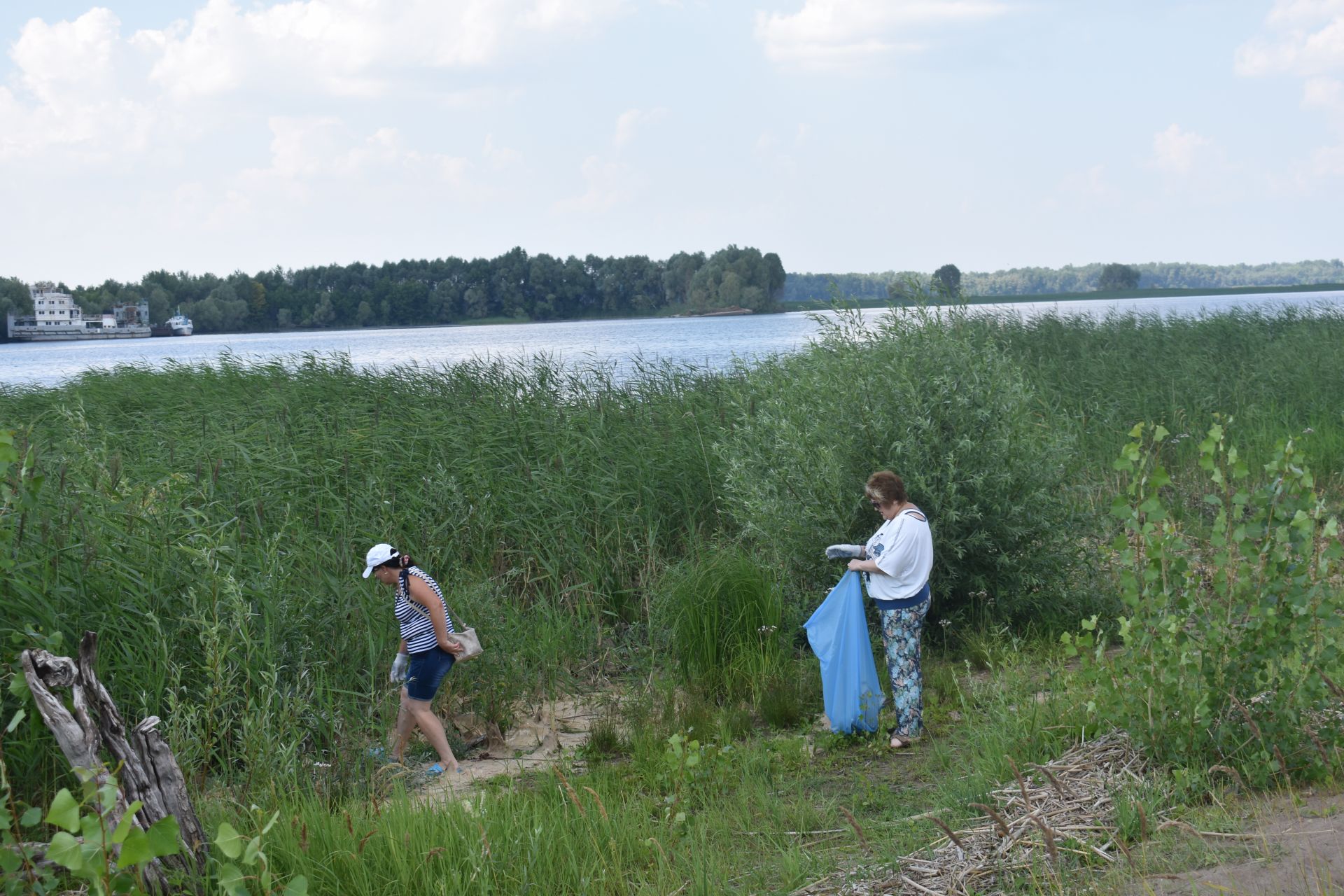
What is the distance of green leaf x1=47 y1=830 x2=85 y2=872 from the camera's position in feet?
8.60

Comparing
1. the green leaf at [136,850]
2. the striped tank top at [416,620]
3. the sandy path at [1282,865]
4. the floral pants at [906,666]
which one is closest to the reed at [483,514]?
the striped tank top at [416,620]

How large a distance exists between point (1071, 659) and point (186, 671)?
581 centimetres

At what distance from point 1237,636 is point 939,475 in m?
3.19

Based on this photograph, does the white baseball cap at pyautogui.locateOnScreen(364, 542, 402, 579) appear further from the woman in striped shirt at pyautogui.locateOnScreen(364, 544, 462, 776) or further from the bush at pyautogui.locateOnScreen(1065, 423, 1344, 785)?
the bush at pyautogui.locateOnScreen(1065, 423, 1344, 785)

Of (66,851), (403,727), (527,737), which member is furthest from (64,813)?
(527,737)

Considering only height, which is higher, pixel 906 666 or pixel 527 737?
pixel 906 666

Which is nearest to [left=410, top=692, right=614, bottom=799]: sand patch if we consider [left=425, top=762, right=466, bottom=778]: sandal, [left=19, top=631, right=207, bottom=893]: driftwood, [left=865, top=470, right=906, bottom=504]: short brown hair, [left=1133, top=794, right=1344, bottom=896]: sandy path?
[left=425, top=762, right=466, bottom=778]: sandal

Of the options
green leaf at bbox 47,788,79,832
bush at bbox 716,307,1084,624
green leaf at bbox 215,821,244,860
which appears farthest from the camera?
bush at bbox 716,307,1084,624

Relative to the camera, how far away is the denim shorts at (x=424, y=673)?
6145 mm

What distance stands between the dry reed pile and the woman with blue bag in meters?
1.65

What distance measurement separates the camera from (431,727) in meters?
6.07

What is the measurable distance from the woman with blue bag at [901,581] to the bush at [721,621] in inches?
47.7

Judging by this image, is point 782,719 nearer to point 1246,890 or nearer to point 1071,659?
point 1071,659

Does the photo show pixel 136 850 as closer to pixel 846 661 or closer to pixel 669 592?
pixel 846 661
